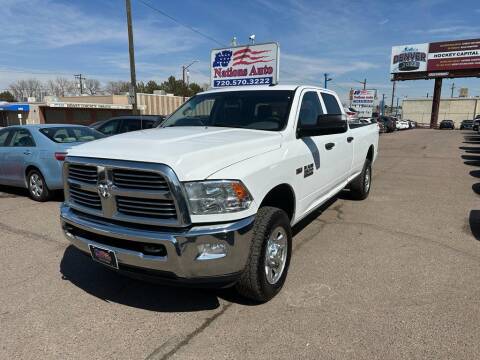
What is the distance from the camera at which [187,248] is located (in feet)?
8.78

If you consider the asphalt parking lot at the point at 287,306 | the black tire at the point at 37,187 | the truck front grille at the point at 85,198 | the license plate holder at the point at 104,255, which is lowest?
the asphalt parking lot at the point at 287,306

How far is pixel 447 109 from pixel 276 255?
94.6 metres

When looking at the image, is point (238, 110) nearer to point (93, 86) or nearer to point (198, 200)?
point (198, 200)

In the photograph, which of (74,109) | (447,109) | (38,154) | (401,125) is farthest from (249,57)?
(447,109)

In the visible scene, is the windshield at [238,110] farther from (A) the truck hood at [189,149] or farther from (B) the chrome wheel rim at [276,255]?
(B) the chrome wheel rim at [276,255]

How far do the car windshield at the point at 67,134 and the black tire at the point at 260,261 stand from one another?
5474mm

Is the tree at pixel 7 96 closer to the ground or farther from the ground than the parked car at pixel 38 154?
farther from the ground

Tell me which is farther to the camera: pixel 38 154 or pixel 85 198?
pixel 38 154

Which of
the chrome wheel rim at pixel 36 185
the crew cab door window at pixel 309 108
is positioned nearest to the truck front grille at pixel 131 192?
the crew cab door window at pixel 309 108

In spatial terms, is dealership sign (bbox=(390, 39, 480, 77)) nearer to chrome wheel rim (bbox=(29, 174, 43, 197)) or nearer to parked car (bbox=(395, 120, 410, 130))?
parked car (bbox=(395, 120, 410, 130))

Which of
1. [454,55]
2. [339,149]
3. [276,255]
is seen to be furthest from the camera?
[454,55]

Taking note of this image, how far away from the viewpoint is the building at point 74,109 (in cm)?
3934

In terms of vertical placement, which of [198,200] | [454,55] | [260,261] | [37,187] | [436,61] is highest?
[454,55]

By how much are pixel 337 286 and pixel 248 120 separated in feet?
6.57
